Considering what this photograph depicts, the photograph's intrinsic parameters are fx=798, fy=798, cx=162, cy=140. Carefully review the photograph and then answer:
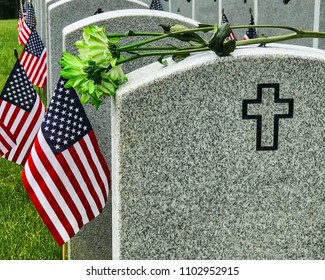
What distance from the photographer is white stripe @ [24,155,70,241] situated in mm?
3709

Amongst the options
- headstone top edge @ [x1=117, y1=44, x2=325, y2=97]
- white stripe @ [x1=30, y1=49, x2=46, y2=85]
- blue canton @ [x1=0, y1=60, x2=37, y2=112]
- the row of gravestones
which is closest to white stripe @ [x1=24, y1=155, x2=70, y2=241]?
the row of gravestones

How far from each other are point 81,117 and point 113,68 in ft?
2.48

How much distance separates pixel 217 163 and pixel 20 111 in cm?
298

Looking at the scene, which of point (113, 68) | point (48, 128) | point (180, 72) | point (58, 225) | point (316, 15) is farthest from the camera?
point (316, 15)

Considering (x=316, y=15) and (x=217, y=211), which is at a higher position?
(x=316, y=15)

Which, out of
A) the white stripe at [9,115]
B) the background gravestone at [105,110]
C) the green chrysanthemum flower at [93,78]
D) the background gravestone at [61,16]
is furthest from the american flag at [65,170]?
the white stripe at [9,115]

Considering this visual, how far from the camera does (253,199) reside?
298cm

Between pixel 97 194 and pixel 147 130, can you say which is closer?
pixel 147 130

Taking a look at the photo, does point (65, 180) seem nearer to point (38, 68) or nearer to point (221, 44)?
point (221, 44)

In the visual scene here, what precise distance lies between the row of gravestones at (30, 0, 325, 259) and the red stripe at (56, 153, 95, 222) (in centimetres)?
73

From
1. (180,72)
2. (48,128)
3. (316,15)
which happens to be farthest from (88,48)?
(316,15)

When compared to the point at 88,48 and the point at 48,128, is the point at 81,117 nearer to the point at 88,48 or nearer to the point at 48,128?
the point at 48,128

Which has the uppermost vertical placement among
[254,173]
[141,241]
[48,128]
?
[48,128]

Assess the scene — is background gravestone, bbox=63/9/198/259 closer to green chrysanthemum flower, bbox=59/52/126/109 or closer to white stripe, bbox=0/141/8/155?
green chrysanthemum flower, bbox=59/52/126/109
